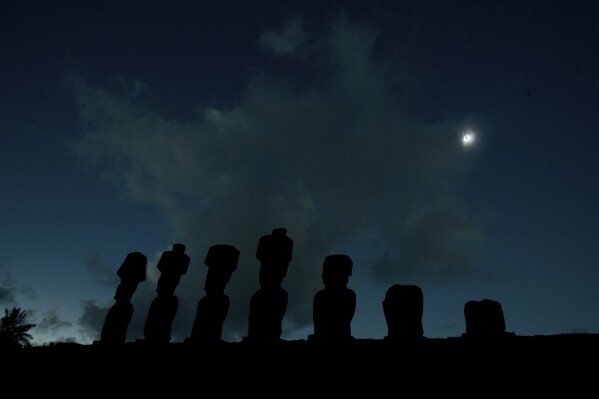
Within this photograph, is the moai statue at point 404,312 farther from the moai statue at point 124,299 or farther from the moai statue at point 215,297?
the moai statue at point 124,299

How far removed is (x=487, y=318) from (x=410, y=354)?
5.47 ft

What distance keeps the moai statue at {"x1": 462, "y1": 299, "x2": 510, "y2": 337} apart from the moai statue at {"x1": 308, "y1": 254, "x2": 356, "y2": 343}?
2088mm

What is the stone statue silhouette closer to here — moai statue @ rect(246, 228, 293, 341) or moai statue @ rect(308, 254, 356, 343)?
moai statue @ rect(308, 254, 356, 343)

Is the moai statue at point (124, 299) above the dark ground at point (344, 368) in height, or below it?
above

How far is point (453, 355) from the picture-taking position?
5.78 m

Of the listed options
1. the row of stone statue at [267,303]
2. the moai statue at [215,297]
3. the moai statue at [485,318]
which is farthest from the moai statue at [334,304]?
the moai statue at [215,297]

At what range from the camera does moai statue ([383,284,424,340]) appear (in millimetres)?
6297

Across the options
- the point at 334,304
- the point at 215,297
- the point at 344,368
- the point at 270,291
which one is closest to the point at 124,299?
the point at 215,297

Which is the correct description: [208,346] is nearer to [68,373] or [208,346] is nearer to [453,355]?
[68,373]

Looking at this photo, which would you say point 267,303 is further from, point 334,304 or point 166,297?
point 166,297

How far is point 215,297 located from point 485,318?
A: 5705 millimetres

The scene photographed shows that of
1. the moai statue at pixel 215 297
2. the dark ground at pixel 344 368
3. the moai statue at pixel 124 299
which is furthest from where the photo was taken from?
the moai statue at pixel 124 299

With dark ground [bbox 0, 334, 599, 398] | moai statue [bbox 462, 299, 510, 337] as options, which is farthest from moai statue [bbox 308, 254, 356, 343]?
moai statue [bbox 462, 299, 510, 337]

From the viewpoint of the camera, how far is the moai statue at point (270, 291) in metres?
7.35
